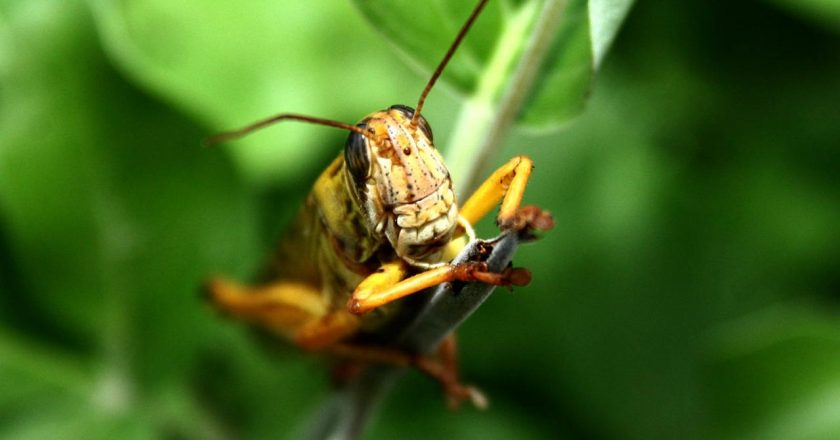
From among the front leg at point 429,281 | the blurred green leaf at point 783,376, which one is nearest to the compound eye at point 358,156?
the front leg at point 429,281

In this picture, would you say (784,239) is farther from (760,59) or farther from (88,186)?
(88,186)

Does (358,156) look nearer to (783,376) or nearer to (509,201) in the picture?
(509,201)

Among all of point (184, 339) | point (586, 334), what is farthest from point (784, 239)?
point (184, 339)

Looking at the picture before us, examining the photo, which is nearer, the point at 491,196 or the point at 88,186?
the point at 491,196

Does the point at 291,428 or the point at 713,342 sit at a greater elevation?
the point at 713,342

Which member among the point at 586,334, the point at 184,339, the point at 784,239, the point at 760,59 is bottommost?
the point at 184,339

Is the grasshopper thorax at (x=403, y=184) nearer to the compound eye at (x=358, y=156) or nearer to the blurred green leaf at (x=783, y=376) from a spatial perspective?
the compound eye at (x=358, y=156)

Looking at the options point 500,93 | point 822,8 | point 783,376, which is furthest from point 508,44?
point 783,376
